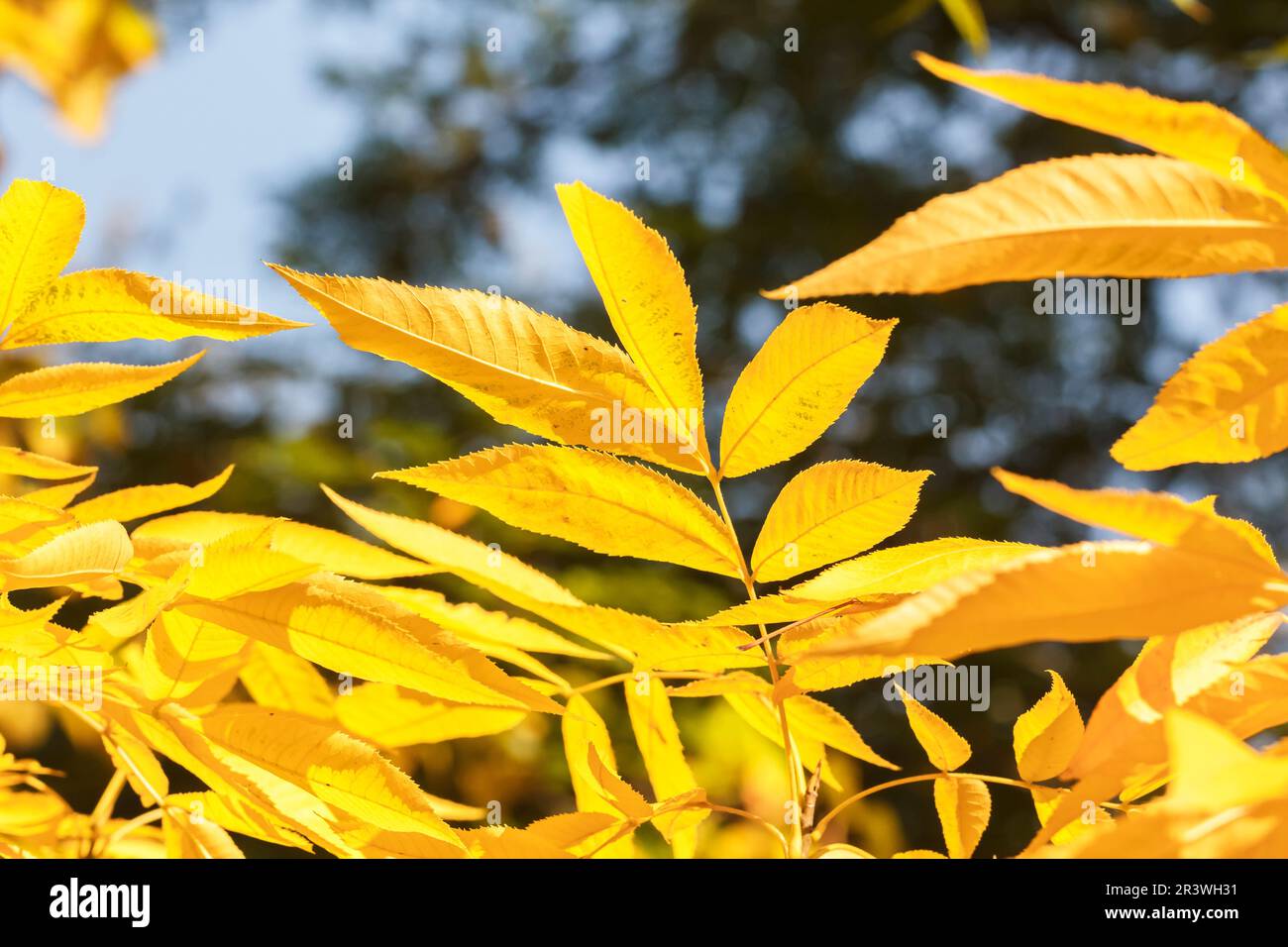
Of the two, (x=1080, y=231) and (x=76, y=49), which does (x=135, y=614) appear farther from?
(x=76, y=49)

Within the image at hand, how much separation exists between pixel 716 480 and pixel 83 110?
2940 mm

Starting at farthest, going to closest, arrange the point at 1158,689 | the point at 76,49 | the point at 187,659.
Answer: the point at 76,49, the point at 187,659, the point at 1158,689

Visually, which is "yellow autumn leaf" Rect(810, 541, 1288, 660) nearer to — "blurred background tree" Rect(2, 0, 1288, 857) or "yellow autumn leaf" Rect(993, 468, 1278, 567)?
"yellow autumn leaf" Rect(993, 468, 1278, 567)

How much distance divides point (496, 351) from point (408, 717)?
194 millimetres

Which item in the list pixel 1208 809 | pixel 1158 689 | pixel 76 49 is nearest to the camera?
pixel 1208 809

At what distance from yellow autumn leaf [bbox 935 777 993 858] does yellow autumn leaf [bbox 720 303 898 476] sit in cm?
14

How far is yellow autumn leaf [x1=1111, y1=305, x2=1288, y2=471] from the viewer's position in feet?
0.93

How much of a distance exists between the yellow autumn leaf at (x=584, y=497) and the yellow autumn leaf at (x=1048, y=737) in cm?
13

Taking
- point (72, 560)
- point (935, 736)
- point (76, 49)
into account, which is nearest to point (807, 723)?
point (935, 736)

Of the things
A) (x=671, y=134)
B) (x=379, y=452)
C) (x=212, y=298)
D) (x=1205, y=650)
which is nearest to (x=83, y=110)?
(x=379, y=452)

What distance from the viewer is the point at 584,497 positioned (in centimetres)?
35

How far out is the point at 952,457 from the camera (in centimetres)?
388

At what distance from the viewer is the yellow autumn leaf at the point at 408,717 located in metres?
0.44
